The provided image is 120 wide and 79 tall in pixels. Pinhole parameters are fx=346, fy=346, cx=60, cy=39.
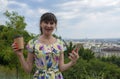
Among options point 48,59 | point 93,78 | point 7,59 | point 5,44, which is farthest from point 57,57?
point 5,44

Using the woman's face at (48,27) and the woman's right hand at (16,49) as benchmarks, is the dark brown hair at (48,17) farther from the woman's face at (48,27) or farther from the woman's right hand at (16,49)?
the woman's right hand at (16,49)

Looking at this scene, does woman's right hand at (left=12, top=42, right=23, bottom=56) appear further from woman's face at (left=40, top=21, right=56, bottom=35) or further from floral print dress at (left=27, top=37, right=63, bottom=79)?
woman's face at (left=40, top=21, right=56, bottom=35)

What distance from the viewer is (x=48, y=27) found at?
2.76m

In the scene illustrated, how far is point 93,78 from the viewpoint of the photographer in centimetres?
713

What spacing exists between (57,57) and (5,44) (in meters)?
12.8

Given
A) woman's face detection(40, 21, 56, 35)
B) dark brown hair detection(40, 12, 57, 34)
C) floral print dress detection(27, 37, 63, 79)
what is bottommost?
floral print dress detection(27, 37, 63, 79)

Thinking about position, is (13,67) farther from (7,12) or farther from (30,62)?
(30,62)

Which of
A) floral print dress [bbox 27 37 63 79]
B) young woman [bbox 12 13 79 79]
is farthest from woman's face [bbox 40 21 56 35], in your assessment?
floral print dress [bbox 27 37 63 79]

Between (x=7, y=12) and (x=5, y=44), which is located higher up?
(x=7, y=12)

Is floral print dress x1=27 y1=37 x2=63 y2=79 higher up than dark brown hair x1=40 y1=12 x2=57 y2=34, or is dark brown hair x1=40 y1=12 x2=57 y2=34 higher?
dark brown hair x1=40 y1=12 x2=57 y2=34

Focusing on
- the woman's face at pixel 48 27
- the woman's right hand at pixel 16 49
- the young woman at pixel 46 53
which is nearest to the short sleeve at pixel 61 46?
the young woman at pixel 46 53

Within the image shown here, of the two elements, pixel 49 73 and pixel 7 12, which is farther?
pixel 7 12

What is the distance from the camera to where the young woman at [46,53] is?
8.97ft

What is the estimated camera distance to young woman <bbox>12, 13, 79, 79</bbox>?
2734mm
